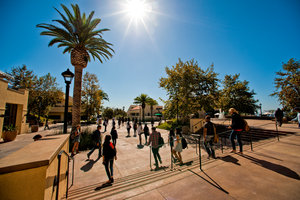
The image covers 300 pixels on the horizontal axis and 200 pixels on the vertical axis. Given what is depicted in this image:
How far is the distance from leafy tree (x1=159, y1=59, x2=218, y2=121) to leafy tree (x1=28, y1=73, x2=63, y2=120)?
928 inches

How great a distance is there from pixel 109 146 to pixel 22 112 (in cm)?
1717

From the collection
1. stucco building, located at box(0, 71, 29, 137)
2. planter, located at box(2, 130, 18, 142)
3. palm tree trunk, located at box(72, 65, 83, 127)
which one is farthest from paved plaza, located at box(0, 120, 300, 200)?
stucco building, located at box(0, 71, 29, 137)

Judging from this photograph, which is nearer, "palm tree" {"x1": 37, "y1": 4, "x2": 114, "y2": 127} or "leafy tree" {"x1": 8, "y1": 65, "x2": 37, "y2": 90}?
"palm tree" {"x1": 37, "y1": 4, "x2": 114, "y2": 127}

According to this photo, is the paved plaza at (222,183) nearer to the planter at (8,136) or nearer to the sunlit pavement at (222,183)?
the sunlit pavement at (222,183)

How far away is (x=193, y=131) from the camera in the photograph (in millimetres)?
15289

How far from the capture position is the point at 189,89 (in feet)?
54.5

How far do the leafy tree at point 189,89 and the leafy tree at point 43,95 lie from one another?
2357 centimetres

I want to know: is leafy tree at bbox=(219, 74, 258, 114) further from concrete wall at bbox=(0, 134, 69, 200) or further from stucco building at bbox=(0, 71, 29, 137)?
stucco building at bbox=(0, 71, 29, 137)

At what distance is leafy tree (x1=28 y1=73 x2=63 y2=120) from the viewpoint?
23.5 meters

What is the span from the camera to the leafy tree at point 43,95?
77.0ft

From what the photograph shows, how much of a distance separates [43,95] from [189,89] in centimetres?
2860

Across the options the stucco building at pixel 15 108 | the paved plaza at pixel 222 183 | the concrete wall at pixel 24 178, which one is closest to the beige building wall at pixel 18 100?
the stucco building at pixel 15 108

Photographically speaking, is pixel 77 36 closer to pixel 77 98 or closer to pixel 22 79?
pixel 77 98

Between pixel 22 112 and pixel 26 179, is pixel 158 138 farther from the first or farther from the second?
pixel 22 112
